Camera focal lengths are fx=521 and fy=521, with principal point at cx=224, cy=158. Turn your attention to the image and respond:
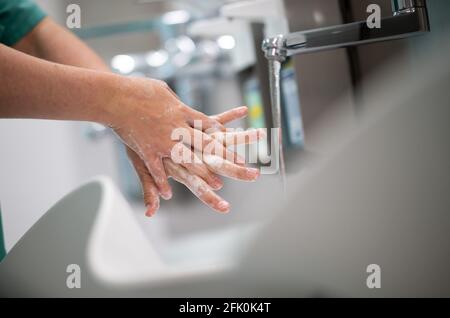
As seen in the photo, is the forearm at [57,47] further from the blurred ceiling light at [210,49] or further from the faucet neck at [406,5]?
the blurred ceiling light at [210,49]

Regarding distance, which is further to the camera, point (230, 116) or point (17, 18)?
point (17, 18)

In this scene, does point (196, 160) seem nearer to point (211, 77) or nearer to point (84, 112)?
point (84, 112)

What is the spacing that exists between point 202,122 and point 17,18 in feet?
0.97

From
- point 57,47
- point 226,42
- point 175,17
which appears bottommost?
point 57,47

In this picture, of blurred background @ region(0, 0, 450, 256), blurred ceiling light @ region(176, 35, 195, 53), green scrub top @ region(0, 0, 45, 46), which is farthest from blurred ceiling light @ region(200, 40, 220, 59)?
green scrub top @ region(0, 0, 45, 46)

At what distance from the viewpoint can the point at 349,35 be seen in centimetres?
53

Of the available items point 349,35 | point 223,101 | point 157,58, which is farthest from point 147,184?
point 157,58

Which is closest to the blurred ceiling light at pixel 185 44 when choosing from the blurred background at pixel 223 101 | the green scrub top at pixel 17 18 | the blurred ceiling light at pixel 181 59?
the blurred ceiling light at pixel 181 59

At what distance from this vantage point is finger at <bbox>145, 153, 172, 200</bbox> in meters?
0.51

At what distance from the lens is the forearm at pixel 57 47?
1.97 feet

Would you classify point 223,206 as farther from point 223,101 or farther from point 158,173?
point 223,101

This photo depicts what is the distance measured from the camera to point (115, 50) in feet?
3.11
